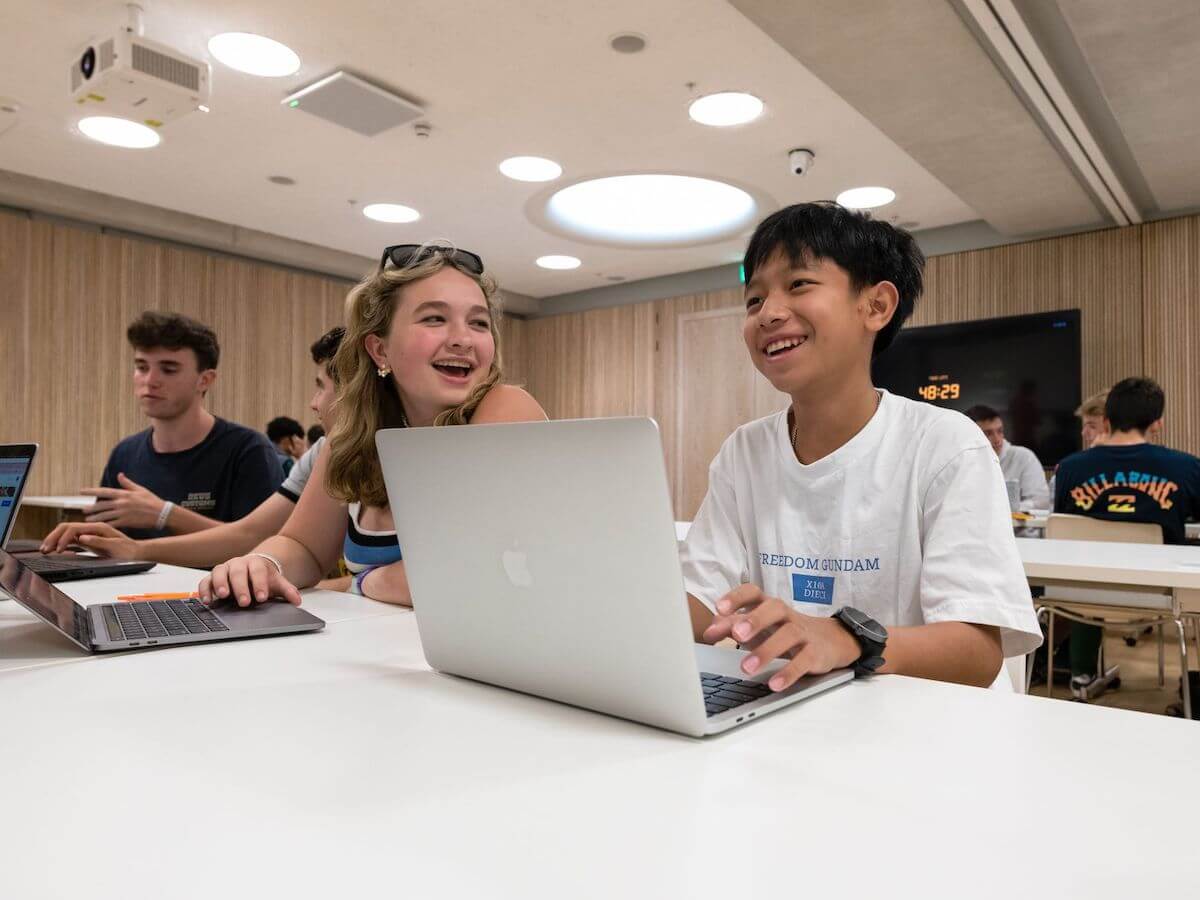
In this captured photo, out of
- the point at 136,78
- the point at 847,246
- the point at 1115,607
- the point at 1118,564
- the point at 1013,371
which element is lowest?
the point at 1115,607

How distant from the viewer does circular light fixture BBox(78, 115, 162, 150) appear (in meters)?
4.21

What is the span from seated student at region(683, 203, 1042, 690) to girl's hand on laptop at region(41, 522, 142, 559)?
1354mm

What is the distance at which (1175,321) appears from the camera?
5.38m

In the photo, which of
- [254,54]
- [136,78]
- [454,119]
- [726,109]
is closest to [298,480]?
[136,78]

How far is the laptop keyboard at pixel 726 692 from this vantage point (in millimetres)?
771

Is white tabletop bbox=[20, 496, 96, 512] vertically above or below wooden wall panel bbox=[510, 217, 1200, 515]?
below

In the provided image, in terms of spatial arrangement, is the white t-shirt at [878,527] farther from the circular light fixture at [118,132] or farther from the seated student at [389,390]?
the circular light fixture at [118,132]

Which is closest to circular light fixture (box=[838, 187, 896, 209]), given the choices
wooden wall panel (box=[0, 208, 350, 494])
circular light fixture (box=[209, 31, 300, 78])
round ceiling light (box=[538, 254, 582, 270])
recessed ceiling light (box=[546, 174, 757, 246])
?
recessed ceiling light (box=[546, 174, 757, 246])

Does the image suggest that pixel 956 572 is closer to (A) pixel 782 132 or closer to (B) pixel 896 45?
(B) pixel 896 45

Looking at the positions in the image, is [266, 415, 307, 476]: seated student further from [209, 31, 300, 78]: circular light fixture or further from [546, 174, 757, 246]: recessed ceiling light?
[209, 31, 300, 78]: circular light fixture

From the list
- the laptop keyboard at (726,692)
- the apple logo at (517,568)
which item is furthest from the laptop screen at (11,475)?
the laptop keyboard at (726,692)

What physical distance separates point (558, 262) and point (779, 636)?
6.51 meters

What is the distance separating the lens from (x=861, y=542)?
1.23 m

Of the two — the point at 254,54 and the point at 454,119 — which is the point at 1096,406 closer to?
the point at 454,119
